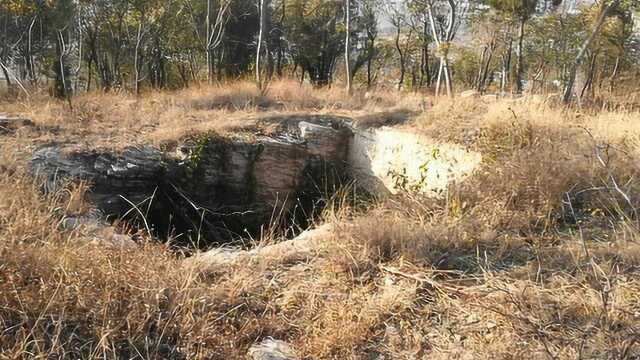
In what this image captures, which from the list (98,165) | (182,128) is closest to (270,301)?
(98,165)

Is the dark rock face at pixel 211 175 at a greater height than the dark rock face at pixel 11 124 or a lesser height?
lesser

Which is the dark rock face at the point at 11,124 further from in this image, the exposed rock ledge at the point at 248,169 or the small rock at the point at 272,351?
the small rock at the point at 272,351

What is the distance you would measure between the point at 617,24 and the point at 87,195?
65.7 feet

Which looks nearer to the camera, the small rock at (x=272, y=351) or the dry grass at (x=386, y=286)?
the dry grass at (x=386, y=286)

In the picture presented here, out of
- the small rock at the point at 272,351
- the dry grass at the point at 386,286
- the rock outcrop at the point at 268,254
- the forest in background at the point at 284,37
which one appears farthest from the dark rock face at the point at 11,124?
the forest in background at the point at 284,37

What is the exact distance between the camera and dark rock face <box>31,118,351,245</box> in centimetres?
617

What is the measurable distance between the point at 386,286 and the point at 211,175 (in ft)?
15.7

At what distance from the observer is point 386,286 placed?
2934 mm

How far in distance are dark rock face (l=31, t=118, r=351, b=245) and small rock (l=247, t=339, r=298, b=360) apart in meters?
3.40

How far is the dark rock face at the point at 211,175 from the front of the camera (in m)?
6.17

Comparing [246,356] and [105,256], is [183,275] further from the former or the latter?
[246,356]

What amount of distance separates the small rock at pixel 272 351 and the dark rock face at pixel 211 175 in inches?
134

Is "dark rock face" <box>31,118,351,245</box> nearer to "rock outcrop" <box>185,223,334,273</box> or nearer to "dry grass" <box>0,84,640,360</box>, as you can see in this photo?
"dry grass" <box>0,84,640,360</box>

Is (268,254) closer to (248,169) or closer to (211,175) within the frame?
(211,175)
